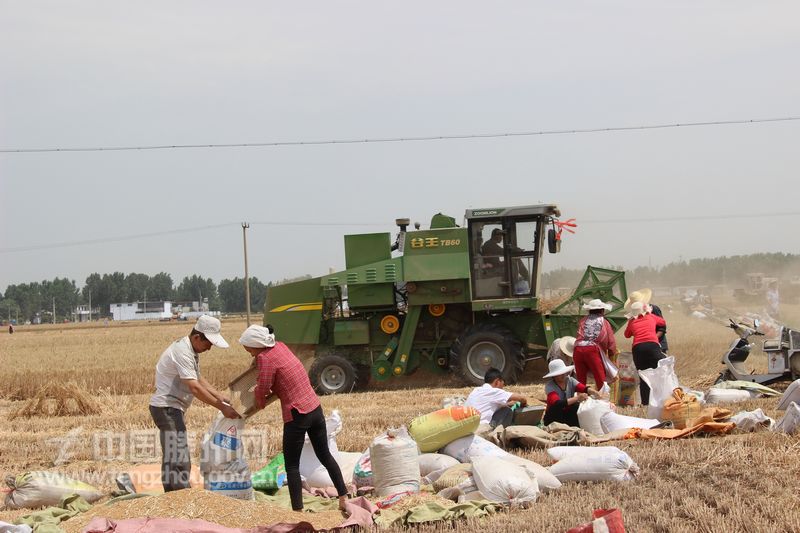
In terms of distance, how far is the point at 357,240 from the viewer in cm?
1508

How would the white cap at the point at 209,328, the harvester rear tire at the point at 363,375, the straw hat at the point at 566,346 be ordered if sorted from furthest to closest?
the harvester rear tire at the point at 363,375, the straw hat at the point at 566,346, the white cap at the point at 209,328

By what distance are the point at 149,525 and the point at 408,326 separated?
951cm

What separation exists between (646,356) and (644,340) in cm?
19

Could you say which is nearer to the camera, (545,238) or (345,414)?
(345,414)

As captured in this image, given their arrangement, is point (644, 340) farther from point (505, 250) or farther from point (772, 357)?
point (505, 250)

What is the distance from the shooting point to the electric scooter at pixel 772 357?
37.3ft

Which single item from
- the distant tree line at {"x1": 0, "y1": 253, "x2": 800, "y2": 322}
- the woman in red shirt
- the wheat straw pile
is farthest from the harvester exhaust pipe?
the distant tree line at {"x1": 0, "y1": 253, "x2": 800, "y2": 322}

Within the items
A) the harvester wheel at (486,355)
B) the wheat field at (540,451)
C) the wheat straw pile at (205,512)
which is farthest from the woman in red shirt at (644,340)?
the wheat straw pile at (205,512)

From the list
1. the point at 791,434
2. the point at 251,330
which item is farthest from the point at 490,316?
the point at 251,330

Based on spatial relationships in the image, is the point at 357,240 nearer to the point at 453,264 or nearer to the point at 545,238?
the point at 453,264

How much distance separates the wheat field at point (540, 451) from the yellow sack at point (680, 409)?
693mm

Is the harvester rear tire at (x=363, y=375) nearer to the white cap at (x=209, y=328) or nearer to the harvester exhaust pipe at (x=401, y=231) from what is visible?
the harvester exhaust pipe at (x=401, y=231)

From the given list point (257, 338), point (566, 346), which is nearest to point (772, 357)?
point (566, 346)

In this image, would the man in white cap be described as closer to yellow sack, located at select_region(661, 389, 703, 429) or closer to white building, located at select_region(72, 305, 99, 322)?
yellow sack, located at select_region(661, 389, 703, 429)
